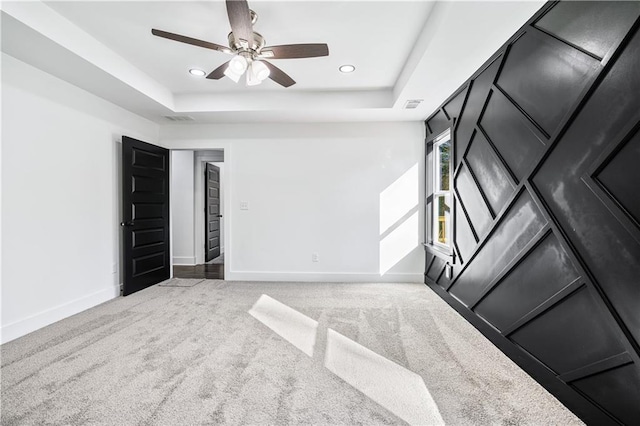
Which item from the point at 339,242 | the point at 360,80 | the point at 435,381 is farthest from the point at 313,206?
the point at 435,381

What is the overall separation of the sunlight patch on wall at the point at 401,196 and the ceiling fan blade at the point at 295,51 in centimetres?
262

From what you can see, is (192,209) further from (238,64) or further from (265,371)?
(265,371)

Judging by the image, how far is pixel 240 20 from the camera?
1.83 meters

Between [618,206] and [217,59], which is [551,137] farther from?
[217,59]

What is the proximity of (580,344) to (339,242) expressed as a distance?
309 centimetres

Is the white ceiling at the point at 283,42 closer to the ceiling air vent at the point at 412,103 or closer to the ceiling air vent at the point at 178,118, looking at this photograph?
the ceiling air vent at the point at 412,103

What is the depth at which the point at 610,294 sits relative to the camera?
55.9 inches

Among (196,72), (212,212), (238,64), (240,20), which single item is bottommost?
(212,212)

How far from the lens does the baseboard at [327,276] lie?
4.40 metres

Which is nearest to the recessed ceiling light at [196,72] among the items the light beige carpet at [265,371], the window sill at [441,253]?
the light beige carpet at [265,371]

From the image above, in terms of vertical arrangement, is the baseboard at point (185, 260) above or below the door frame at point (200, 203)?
below

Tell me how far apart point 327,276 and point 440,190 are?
207 centimetres

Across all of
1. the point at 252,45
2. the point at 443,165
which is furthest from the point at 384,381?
the point at 443,165

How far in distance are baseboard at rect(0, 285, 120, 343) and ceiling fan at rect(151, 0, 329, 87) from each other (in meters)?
2.71
